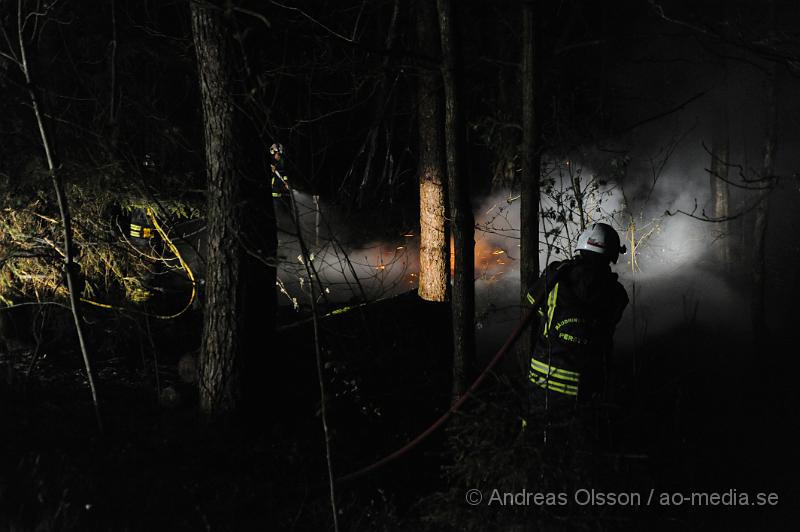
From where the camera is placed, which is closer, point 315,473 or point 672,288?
point 315,473

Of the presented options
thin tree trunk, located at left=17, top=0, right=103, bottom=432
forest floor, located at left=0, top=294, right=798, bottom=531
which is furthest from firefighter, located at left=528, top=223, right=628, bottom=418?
thin tree trunk, located at left=17, top=0, right=103, bottom=432

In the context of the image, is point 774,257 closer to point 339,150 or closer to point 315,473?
point 339,150

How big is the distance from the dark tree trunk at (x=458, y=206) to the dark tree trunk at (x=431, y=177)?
14.1 feet

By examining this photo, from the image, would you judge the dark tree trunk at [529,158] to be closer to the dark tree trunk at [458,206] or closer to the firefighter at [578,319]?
the dark tree trunk at [458,206]

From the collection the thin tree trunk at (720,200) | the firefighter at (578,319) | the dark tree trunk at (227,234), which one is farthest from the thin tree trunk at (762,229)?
the dark tree trunk at (227,234)

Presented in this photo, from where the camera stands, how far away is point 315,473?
5711 mm

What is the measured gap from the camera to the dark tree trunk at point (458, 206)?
5.68 metres

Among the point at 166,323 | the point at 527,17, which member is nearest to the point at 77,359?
the point at 166,323

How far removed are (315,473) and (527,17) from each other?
4.70 m

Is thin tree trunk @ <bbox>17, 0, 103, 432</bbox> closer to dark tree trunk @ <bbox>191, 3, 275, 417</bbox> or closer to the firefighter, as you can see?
dark tree trunk @ <bbox>191, 3, 275, 417</bbox>

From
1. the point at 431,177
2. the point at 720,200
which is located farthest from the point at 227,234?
the point at 720,200

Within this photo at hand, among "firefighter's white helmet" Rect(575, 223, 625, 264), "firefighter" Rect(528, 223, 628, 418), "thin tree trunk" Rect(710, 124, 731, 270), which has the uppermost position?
"firefighter's white helmet" Rect(575, 223, 625, 264)

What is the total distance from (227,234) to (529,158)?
2.99 metres

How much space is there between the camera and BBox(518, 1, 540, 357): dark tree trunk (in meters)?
5.87
